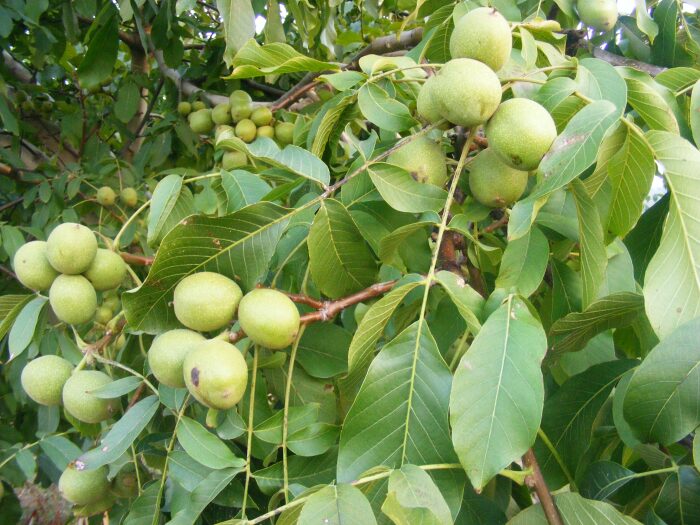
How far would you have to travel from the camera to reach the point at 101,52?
253 cm

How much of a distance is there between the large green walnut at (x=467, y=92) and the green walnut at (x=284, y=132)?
4.60 feet

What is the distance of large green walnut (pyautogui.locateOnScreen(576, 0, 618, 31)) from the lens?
154cm

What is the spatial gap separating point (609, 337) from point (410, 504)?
787 millimetres

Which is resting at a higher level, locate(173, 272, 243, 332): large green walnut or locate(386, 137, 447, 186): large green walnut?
locate(386, 137, 447, 186): large green walnut

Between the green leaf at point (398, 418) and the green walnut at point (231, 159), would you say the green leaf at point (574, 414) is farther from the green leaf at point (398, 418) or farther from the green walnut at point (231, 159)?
the green walnut at point (231, 159)

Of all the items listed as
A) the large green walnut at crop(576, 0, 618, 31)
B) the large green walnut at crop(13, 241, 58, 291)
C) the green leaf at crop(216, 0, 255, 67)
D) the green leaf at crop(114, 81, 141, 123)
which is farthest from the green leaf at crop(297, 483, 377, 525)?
the green leaf at crop(114, 81, 141, 123)

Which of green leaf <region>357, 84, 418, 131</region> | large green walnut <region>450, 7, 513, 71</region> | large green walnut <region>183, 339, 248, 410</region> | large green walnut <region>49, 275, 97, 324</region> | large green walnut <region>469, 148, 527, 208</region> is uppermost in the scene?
large green walnut <region>450, 7, 513, 71</region>

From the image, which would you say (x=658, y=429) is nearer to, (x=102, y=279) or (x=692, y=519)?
(x=692, y=519)

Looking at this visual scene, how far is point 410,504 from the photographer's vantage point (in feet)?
2.20

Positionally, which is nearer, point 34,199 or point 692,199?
point 692,199

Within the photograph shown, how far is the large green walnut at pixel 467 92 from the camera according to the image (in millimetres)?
924

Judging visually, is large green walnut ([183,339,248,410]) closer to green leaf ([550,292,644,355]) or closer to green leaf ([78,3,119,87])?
green leaf ([550,292,644,355])

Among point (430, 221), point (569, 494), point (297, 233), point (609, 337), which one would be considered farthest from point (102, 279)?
point (609, 337)

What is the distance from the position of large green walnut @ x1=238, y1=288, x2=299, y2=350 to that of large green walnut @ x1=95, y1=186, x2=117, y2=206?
186cm
